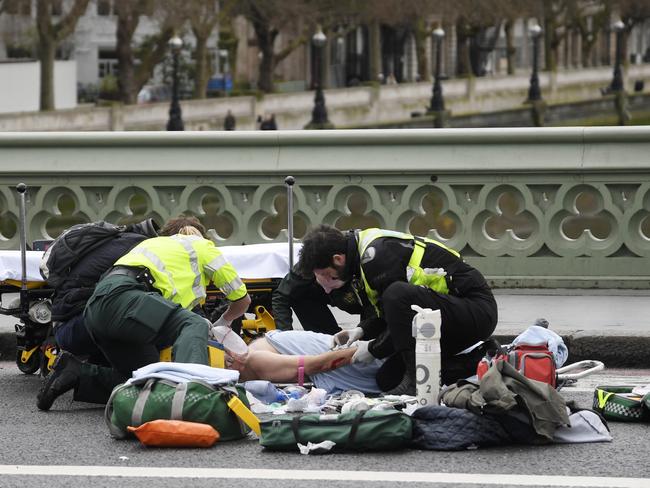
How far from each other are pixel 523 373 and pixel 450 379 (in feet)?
2.17

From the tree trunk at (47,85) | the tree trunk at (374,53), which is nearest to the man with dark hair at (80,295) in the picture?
the tree trunk at (47,85)

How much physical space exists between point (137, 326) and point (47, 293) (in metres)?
1.37

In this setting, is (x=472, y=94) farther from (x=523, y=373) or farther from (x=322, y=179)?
(x=523, y=373)

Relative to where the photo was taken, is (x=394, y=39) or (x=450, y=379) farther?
(x=394, y=39)

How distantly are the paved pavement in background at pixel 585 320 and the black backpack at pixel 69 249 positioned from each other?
176 cm

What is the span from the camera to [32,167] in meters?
11.8

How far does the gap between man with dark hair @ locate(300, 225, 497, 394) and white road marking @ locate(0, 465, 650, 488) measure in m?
1.43

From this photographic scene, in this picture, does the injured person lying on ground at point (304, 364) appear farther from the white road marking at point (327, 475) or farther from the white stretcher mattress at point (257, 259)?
the white road marking at point (327, 475)

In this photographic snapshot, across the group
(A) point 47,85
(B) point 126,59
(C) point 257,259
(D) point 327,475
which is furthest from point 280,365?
(B) point 126,59

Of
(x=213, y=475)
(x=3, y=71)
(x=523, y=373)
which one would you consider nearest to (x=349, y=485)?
(x=213, y=475)

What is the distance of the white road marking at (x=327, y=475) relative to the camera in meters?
6.16

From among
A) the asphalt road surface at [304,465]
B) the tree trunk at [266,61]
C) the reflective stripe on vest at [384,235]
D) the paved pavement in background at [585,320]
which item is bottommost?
the asphalt road surface at [304,465]

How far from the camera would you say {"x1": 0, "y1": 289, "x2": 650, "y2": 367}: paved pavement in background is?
952cm

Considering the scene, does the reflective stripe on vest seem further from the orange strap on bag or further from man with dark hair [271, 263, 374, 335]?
the orange strap on bag
